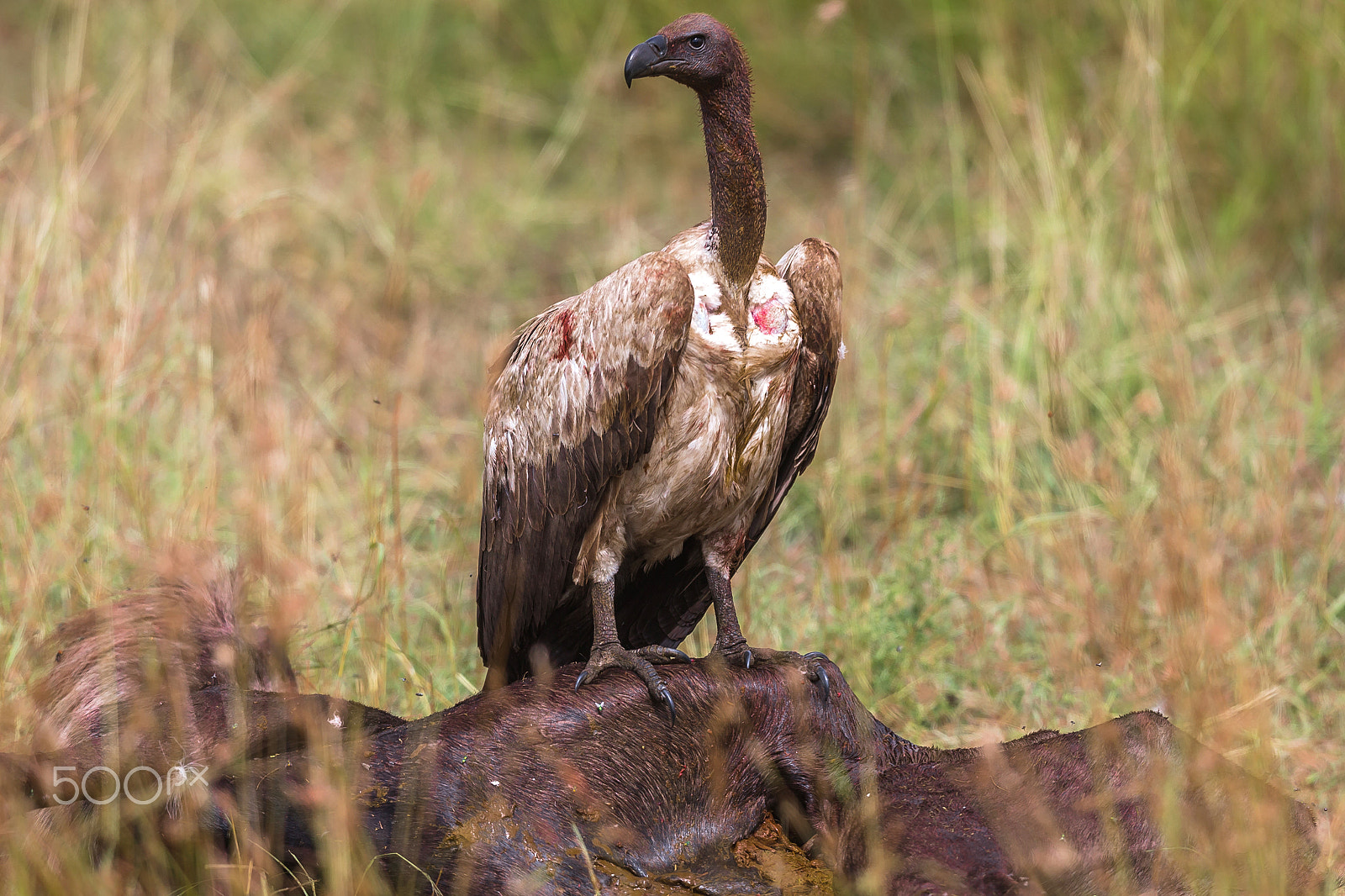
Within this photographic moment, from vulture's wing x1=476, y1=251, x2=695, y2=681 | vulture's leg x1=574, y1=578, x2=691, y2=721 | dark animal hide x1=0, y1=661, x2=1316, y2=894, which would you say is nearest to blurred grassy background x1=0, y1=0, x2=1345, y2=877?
dark animal hide x1=0, y1=661, x2=1316, y2=894

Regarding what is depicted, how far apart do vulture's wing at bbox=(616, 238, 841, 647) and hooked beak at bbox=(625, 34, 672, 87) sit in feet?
1.73

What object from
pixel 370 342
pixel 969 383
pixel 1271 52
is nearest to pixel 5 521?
pixel 370 342

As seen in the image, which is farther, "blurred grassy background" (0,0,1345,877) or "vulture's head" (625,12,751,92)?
"blurred grassy background" (0,0,1345,877)

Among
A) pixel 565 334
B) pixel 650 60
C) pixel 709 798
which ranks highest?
pixel 650 60

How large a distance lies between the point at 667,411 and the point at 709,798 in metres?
0.84

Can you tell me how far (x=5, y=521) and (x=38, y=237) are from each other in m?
0.96

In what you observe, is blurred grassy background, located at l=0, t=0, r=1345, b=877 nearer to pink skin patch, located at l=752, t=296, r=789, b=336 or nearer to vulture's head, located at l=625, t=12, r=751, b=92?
pink skin patch, located at l=752, t=296, r=789, b=336

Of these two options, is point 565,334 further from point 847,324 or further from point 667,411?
point 847,324

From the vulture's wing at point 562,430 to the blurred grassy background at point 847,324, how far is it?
370 millimetres

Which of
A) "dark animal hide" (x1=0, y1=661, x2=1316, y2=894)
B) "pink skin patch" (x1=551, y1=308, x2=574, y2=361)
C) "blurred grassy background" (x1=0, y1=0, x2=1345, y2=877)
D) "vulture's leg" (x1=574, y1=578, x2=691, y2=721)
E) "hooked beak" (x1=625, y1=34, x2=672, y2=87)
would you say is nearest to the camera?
"dark animal hide" (x1=0, y1=661, x2=1316, y2=894)

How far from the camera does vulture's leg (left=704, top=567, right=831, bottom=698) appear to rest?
2.95 m

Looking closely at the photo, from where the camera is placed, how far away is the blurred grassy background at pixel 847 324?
399 cm

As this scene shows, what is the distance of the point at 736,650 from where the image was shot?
3.19 m

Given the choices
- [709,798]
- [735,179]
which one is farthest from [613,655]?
[735,179]
